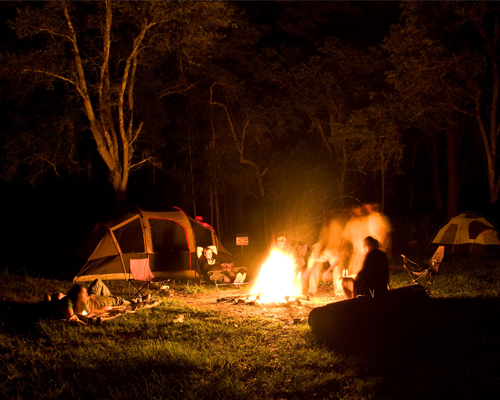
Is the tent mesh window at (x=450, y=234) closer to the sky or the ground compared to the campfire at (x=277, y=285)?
closer to the sky

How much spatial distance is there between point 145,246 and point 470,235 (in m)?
9.40

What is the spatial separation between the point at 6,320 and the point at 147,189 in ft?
72.2

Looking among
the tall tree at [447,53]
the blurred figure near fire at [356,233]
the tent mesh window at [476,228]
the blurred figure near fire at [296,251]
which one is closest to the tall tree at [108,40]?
the tall tree at [447,53]

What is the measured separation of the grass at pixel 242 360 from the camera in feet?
13.2

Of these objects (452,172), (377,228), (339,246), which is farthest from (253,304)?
(452,172)

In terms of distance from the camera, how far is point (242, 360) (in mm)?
4762

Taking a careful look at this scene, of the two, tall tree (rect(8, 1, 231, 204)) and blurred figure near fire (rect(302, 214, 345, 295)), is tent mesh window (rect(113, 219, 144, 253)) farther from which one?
blurred figure near fire (rect(302, 214, 345, 295))

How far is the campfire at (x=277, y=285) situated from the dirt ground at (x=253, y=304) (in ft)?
0.19

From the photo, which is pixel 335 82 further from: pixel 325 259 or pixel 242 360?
pixel 242 360

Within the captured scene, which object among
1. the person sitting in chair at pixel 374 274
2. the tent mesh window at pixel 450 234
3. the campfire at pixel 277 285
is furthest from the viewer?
the tent mesh window at pixel 450 234

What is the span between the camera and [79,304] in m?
6.55

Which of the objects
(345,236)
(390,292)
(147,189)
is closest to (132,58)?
(345,236)

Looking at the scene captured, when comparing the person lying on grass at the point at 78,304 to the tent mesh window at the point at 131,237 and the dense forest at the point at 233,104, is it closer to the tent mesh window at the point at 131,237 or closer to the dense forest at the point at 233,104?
the tent mesh window at the point at 131,237

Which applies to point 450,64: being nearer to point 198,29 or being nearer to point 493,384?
point 198,29
